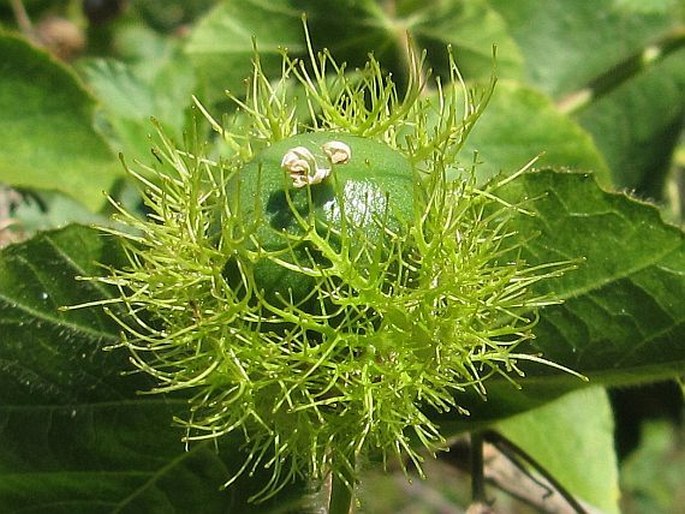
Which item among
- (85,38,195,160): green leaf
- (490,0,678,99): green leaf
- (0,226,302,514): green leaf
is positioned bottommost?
(0,226,302,514): green leaf

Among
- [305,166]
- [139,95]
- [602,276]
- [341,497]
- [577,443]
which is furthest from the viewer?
[139,95]

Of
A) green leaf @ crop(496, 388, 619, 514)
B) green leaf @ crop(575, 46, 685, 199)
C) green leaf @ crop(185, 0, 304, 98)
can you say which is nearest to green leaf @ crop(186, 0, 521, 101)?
green leaf @ crop(185, 0, 304, 98)

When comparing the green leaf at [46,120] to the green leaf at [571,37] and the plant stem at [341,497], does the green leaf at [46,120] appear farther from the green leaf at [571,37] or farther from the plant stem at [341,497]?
the green leaf at [571,37]

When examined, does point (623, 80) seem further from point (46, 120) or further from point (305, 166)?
point (305, 166)

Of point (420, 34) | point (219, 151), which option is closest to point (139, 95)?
point (219, 151)

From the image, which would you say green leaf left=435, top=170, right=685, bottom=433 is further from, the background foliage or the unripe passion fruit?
the unripe passion fruit

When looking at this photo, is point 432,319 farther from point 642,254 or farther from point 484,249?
point 642,254

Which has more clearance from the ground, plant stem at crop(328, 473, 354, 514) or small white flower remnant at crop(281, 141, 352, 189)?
small white flower remnant at crop(281, 141, 352, 189)
